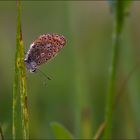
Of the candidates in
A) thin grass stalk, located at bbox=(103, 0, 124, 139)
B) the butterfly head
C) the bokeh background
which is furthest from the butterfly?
the bokeh background

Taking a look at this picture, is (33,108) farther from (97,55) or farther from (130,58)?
(97,55)

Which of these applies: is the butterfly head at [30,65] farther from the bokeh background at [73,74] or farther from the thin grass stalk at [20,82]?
the bokeh background at [73,74]

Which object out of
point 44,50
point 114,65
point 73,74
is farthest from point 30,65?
point 73,74

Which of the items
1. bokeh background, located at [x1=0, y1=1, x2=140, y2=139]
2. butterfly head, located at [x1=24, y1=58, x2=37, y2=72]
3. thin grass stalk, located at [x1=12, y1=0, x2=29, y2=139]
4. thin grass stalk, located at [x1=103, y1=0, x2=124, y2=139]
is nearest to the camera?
thin grass stalk, located at [x1=12, y1=0, x2=29, y2=139]

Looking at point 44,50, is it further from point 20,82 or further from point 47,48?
point 20,82

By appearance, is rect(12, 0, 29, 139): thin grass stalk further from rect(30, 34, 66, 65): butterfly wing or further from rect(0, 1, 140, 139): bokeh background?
rect(0, 1, 140, 139): bokeh background

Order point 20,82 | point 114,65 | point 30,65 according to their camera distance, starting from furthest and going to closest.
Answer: point 114,65 < point 30,65 < point 20,82
